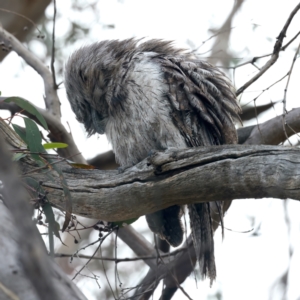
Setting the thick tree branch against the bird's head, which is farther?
the bird's head

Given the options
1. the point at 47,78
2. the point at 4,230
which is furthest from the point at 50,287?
the point at 47,78

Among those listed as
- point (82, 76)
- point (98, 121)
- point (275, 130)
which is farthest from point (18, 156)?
point (275, 130)

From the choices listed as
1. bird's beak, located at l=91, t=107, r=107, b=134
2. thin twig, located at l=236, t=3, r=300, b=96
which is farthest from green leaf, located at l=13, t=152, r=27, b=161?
thin twig, located at l=236, t=3, r=300, b=96

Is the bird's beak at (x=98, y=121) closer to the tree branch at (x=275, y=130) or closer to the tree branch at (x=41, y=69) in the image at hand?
the tree branch at (x=41, y=69)

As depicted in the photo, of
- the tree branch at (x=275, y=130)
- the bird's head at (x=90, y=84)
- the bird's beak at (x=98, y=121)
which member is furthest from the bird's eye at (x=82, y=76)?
the tree branch at (x=275, y=130)

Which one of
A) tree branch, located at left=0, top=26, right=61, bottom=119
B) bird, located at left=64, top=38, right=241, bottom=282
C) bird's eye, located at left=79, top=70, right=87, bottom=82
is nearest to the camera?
bird, located at left=64, top=38, right=241, bottom=282

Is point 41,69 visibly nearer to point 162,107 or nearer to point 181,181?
point 162,107

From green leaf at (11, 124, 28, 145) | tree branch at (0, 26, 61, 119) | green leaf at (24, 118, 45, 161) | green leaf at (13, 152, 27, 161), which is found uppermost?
tree branch at (0, 26, 61, 119)

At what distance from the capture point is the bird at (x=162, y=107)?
9.62 feet

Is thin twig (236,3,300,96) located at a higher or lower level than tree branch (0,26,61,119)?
lower

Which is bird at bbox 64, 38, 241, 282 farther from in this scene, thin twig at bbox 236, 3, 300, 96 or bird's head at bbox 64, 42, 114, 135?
thin twig at bbox 236, 3, 300, 96

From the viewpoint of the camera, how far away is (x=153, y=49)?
3336 mm

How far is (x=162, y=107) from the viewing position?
292 cm

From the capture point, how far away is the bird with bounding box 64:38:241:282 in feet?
9.62
